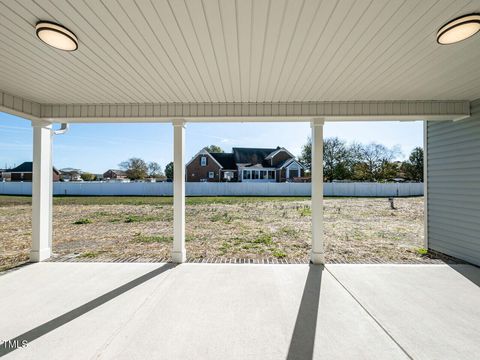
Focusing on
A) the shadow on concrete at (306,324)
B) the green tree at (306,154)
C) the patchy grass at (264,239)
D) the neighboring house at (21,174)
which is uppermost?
the green tree at (306,154)

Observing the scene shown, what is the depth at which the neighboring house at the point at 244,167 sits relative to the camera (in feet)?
82.0

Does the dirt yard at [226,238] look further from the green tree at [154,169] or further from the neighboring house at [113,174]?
the neighboring house at [113,174]

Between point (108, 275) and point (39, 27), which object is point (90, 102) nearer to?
point (39, 27)

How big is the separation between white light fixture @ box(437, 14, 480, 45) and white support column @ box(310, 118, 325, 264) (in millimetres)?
2025

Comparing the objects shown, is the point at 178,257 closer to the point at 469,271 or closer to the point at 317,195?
the point at 317,195

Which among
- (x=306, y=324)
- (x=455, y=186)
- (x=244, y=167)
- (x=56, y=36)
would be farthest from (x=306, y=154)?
(x=56, y=36)

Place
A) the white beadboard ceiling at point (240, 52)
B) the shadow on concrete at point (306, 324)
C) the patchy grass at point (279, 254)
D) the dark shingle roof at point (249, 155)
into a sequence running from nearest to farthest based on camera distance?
the white beadboard ceiling at point (240, 52) < the shadow on concrete at point (306, 324) < the patchy grass at point (279, 254) < the dark shingle roof at point (249, 155)

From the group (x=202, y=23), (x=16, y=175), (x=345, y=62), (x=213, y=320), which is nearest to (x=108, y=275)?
(x=213, y=320)

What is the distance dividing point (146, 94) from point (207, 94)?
3.21ft

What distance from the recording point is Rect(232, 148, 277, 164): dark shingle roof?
2628 cm

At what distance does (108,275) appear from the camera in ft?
11.4

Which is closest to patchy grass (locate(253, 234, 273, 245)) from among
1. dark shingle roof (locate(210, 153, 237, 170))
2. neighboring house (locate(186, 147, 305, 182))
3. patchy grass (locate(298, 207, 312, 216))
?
patchy grass (locate(298, 207, 312, 216))

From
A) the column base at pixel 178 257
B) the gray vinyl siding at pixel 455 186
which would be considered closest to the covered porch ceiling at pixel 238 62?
the gray vinyl siding at pixel 455 186

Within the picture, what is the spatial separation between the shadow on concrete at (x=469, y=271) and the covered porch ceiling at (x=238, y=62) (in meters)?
2.59
